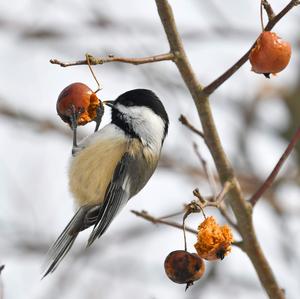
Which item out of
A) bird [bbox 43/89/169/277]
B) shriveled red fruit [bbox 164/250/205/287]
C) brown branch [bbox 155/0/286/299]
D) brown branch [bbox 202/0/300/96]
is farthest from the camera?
bird [bbox 43/89/169/277]

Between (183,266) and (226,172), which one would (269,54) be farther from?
(183,266)

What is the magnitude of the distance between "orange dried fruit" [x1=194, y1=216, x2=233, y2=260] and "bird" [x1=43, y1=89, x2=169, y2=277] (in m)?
1.03

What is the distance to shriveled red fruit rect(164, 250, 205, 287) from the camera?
1.77 m

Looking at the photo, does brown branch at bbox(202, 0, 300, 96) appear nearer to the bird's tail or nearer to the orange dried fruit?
the orange dried fruit

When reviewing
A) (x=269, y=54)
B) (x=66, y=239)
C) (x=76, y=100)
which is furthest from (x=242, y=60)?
(x=66, y=239)

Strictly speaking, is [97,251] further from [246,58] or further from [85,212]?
[246,58]

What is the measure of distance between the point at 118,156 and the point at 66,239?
1.35 feet

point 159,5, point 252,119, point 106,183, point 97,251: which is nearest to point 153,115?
point 106,183

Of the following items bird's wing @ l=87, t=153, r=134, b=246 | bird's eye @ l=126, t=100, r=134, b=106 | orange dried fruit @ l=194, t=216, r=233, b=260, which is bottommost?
orange dried fruit @ l=194, t=216, r=233, b=260

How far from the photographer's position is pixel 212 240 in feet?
5.82

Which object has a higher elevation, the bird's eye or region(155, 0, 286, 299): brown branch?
the bird's eye

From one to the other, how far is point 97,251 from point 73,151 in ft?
8.04

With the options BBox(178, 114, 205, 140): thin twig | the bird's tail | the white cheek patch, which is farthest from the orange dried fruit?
the white cheek patch

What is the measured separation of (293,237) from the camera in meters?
4.99
